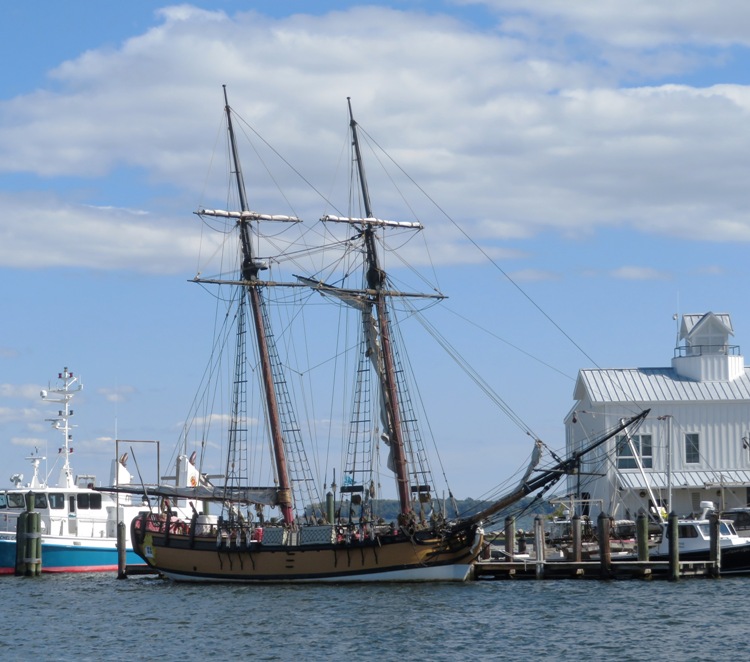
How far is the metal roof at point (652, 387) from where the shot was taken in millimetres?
74250

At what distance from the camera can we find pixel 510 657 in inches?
1581

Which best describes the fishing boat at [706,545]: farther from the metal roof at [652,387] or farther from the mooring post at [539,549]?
the metal roof at [652,387]

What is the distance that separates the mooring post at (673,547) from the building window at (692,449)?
19.0 metres

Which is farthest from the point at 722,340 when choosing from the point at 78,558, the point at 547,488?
the point at 78,558

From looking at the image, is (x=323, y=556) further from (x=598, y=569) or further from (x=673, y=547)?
(x=673, y=547)

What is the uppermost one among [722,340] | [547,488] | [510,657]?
[722,340]

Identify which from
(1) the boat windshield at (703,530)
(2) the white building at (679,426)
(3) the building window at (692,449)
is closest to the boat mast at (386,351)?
(1) the boat windshield at (703,530)

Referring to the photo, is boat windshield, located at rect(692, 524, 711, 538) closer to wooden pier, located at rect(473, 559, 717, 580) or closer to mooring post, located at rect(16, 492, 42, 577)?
wooden pier, located at rect(473, 559, 717, 580)

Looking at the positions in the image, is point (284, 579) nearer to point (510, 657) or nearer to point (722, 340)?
point (510, 657)

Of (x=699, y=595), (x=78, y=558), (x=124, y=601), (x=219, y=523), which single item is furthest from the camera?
(x=78, y=558)

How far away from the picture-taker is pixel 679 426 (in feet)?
243

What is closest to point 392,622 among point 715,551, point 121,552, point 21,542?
point 715,551

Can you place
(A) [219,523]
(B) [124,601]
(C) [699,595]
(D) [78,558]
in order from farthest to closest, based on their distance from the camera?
(D) [78,558]
(A) [219,523]
(B) [124,601]
(C) [699,595]

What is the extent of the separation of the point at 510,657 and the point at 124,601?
21.5 metres
